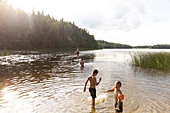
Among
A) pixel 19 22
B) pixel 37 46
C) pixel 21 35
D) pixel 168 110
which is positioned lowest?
pixel 168 110

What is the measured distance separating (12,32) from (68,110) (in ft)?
262

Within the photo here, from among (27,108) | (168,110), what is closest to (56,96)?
(27,108)

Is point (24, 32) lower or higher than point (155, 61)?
higher

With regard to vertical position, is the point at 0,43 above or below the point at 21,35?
below

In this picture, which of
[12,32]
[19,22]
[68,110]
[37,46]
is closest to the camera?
[68,110]

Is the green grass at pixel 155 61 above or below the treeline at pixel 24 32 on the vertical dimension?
below

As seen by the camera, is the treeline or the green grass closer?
the green grass

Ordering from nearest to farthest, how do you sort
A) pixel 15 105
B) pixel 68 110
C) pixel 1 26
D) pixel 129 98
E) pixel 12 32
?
pixel 68 110 < pixel 15 105 < pixel 129 98 < pixel 1 26 < pixel 12 32

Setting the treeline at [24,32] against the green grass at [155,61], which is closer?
the green grass at [155,61]

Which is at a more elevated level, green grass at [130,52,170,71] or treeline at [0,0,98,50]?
treeline at [0,0,98,50]

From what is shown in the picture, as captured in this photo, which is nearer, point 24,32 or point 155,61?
point 155,61

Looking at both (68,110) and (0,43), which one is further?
(0,43)

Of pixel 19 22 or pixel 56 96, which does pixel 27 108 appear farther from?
pixel 19 22

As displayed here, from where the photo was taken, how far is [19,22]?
260 ft
